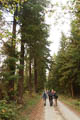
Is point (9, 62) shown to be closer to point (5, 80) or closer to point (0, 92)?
point (5, 80)

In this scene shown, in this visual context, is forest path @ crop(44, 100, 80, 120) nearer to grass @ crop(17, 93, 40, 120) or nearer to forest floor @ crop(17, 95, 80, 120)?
forest floor @ crop(17, 95, 80, 120)

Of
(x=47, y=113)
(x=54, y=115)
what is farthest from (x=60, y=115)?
(x=47, y=113)

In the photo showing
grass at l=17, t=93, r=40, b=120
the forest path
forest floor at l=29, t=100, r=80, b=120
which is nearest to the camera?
grass at l=17, t=93, r=40, b=120

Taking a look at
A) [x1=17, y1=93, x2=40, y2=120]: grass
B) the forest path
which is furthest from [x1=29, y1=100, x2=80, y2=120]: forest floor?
[x1=17, y1=93, x2=40, y2=120]: grass

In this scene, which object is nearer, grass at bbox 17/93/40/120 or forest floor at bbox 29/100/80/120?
grass at bbox 17/93/40/120

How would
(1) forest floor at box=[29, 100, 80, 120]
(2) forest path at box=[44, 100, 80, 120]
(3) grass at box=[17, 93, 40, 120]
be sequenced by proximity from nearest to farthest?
(3) grass at box=[17, 93, 40, 120] < (2) forest path at box=[44, 100, 80, 120] < (1) forest floor at box=[29, 100, 80, 120]

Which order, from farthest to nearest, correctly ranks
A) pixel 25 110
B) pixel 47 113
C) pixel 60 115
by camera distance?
pixel 25 110 < pixel 47 113 < pixel 60 115

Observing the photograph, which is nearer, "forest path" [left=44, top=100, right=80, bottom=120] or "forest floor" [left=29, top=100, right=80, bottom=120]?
"forest path" [left=44, top=100, right=80, bottom=120]

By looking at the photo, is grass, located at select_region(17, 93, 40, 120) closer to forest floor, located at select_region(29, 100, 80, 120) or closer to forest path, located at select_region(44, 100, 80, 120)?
forest floor, located at select_region(29, 100, 80, 120)

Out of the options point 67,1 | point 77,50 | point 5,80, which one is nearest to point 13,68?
point 5,80

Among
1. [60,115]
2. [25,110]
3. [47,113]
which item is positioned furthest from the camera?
[25,110]

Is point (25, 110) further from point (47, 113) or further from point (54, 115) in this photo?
point (54, 115)

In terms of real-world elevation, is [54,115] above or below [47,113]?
above

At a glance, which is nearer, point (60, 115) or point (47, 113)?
point (60, 115)
